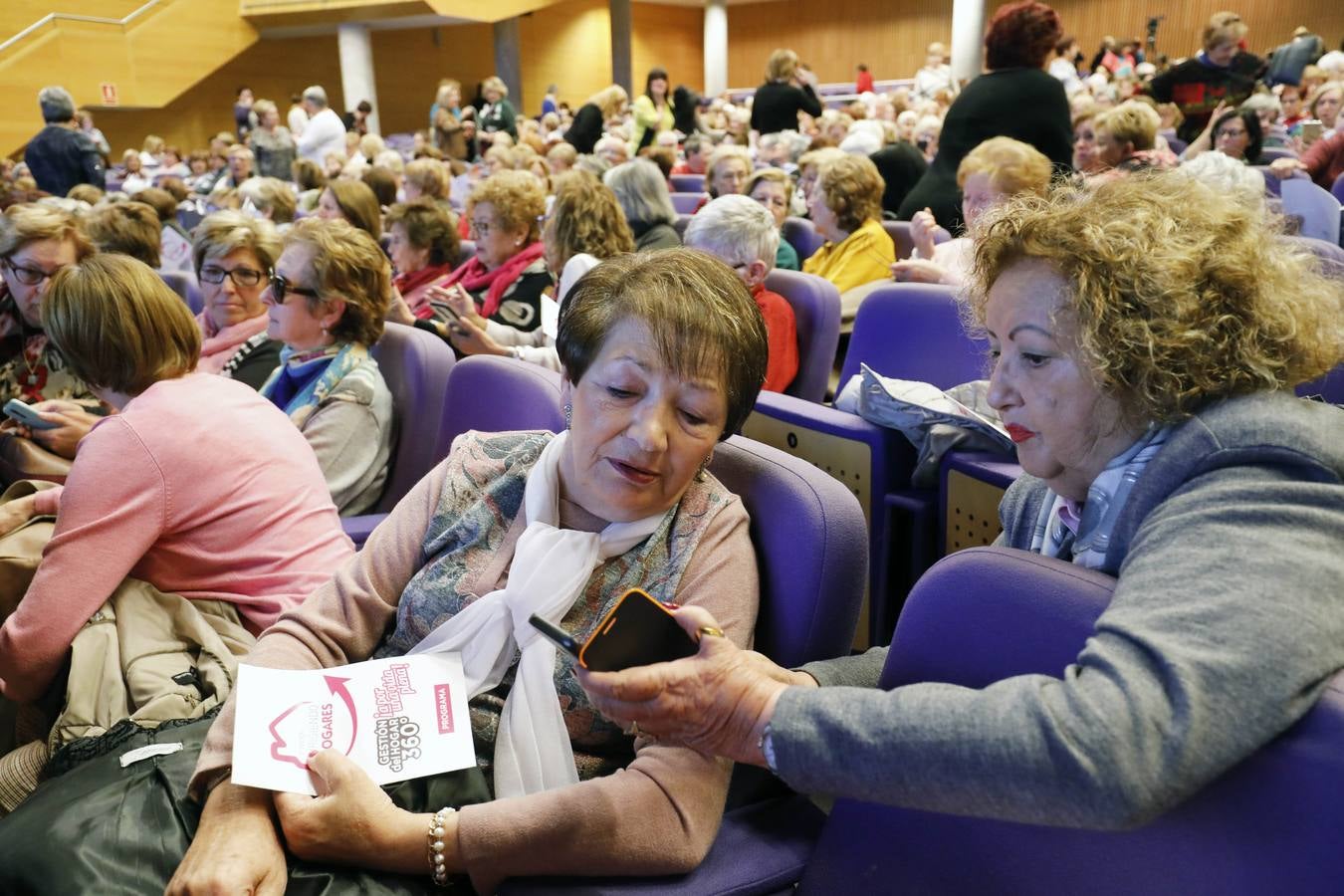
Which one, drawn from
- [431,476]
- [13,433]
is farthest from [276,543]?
[13,433]

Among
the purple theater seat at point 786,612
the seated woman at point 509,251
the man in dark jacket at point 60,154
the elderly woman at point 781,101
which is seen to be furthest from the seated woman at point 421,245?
the man in dark jacket at point 60,154

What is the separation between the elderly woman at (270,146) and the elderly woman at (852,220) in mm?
7863

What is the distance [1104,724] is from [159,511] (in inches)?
57.7

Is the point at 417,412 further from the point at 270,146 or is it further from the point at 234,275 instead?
the point at 270,146

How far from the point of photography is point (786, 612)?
1230 millimetres

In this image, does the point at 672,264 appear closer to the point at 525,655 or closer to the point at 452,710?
the point at 525,655

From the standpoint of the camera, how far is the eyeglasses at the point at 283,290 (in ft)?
8.07

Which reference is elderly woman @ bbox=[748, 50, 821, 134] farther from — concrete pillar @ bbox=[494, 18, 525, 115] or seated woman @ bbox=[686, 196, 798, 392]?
concrete pillar @ bbox=[494, 18, 525, 115]

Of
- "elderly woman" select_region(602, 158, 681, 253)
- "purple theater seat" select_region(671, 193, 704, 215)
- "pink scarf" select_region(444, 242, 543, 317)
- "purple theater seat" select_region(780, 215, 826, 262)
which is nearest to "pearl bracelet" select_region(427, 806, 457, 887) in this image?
"pink scarf" select_region(444, 242, 543, 317)

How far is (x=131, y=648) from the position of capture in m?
1.54

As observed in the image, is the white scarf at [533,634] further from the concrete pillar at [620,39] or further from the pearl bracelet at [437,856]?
the concrete pillar at [620,39]

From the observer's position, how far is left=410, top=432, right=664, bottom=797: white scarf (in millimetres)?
1198

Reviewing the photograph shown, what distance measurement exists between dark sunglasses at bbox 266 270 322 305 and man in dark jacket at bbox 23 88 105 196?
252 inches

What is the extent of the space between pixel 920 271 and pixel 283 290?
6.02 feet
